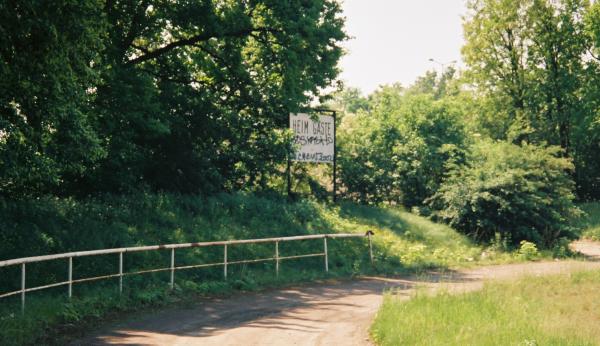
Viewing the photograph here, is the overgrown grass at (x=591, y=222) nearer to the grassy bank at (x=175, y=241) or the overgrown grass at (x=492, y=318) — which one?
the grassy bank at (x=175, y=241)

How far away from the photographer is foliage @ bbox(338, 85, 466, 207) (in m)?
37.1

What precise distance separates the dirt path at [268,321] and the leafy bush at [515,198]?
40.1 feet

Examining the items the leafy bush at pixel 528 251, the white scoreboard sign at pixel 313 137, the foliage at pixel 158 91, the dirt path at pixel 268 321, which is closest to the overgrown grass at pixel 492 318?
the dirt path at pixel 268 321

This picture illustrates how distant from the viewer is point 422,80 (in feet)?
544

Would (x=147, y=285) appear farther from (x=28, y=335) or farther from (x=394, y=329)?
(x=394, y=329)

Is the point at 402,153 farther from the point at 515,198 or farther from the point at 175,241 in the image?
the point at 175,241

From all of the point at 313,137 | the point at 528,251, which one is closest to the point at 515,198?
the point at 528,251

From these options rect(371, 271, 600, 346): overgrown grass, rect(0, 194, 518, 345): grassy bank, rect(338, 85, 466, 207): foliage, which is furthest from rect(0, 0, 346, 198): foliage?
rect(338, 85, 466, 207): foliage

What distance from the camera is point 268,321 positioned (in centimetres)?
1211

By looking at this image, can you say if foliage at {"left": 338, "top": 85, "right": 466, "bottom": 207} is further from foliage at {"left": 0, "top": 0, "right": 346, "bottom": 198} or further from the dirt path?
the dirt path

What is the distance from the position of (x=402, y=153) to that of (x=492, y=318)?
26.9m

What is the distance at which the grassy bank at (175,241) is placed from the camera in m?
12.8

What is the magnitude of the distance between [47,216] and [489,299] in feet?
37.4

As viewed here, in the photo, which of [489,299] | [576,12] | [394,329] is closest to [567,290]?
[489,299]
